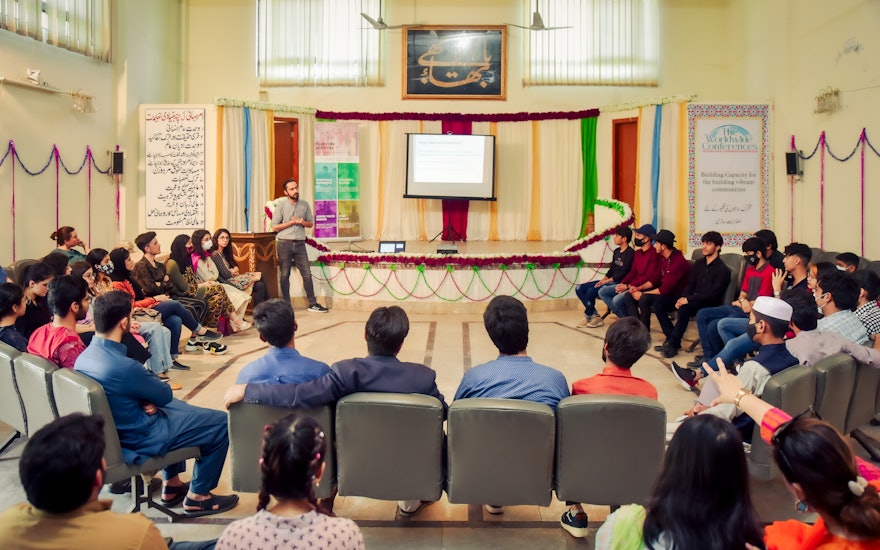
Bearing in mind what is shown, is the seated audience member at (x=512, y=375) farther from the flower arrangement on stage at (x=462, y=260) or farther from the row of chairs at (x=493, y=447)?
the flower arrangement on stage at (x=462, y=260)

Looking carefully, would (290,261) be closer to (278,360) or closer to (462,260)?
(462,260)

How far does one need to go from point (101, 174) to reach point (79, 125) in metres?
0.70

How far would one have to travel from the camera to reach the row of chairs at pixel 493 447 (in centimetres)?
262

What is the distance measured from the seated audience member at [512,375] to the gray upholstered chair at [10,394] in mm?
1871

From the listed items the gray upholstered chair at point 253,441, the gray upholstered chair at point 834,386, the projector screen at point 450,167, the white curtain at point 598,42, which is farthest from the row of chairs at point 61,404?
the white curtain at point 598,42

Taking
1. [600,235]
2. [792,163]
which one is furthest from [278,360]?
[792,163]

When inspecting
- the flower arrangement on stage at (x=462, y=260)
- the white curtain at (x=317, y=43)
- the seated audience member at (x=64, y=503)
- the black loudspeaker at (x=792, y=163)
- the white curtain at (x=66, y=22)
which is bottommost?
the seated audience member at (x=64, y=503)

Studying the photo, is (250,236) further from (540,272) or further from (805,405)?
(805,405)

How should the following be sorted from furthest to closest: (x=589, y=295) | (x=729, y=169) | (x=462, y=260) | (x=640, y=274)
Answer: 1. (x=729, y=169)
2. (x=462, y=260)
3. (x=589, y=295)
4. (x=640, y=274)

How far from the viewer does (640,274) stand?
6.87m

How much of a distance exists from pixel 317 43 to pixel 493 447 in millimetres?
10092

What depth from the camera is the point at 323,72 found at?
11.7 m

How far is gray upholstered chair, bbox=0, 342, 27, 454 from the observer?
10.5 feet

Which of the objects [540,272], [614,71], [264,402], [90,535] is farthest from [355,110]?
[90,535]
